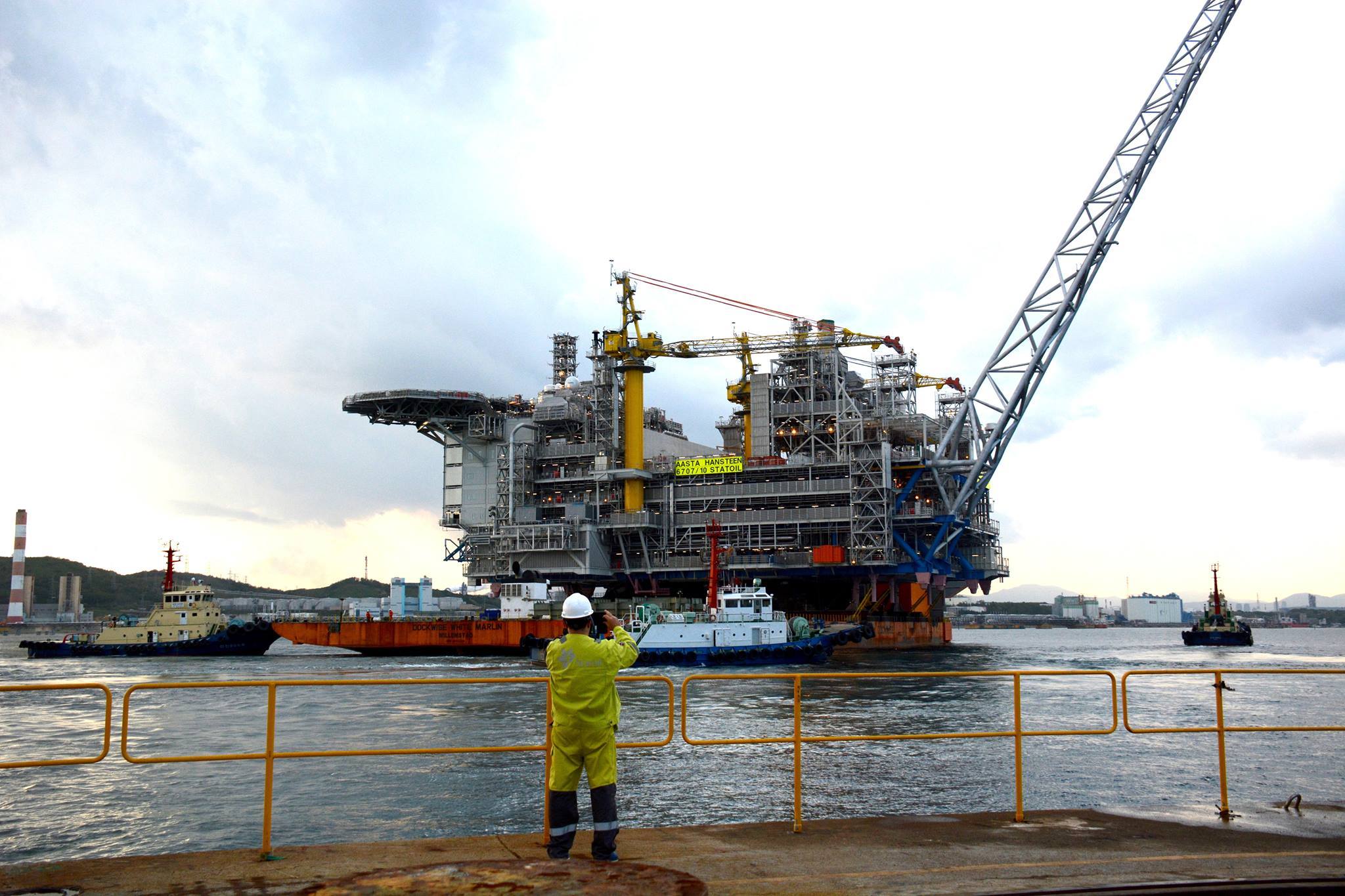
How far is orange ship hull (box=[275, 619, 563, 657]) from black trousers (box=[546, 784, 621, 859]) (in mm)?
59398

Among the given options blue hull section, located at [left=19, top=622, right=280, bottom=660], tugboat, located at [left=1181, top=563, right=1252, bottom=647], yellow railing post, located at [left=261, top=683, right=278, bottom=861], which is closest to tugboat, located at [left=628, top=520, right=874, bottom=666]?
blue hull section, located at [left=19, top=622, right=280, bottom=660]

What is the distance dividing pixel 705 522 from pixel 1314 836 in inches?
2768

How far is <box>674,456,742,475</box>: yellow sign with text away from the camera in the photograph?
257ft

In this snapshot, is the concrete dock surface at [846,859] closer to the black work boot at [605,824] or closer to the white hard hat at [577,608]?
the black work boot at [605,824]

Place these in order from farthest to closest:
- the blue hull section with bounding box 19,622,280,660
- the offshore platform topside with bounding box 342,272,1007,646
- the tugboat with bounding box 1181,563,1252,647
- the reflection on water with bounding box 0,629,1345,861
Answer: the tugboat with bounding box 1181,563,1252,647 < the offshore platform topside with bounding box 342,272,1007,646 < the blue hull section with bounding box 19,622,280,660 < the reflection on water with bounding box 0,629,1345,861

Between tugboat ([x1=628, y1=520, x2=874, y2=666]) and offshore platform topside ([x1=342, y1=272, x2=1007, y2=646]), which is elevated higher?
offshore platform topside ([x1=342, y1=272, x2=1007, y2=646])

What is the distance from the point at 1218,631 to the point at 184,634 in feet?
281

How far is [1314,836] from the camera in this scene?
29.9ft

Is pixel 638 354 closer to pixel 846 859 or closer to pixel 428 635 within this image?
pixel 428 635

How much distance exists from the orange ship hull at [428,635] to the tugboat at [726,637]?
15.0 m

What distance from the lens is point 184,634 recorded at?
66.9 metres

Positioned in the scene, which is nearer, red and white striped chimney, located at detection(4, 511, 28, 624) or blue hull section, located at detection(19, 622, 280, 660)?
blue hull section, located at detection(19, 622, 280, 660)

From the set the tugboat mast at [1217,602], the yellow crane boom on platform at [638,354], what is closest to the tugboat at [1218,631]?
the tugboat mast at [1217,602]

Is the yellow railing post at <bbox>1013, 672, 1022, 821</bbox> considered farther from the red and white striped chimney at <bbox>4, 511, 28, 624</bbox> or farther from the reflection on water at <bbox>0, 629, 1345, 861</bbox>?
the red and white striped chimney at <bbox>4, 511, 28, 624</bbox>
